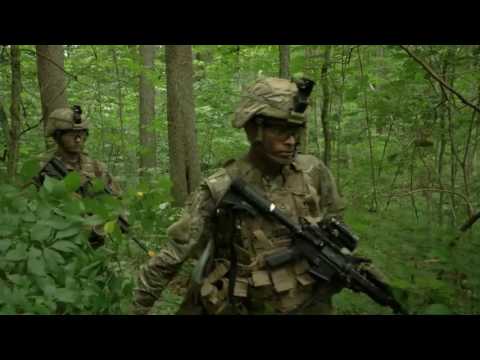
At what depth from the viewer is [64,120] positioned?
5.72 metres

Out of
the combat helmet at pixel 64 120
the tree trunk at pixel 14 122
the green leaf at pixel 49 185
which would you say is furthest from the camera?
the combat helmet at pixel 64 120

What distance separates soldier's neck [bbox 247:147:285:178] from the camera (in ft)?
10.6

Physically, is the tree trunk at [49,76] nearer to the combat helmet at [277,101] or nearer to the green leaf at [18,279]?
the combat helmet at [277,101]

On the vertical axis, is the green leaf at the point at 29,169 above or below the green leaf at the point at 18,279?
above

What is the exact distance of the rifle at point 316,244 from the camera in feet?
9.62

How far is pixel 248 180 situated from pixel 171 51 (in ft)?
11.5

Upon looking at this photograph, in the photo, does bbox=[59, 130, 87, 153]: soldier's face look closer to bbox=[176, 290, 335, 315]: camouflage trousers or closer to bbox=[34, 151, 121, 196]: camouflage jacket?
bbox=[34, 151, 121, 196]: camouflage jacket

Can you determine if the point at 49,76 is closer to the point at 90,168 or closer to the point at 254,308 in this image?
the point at 90,168

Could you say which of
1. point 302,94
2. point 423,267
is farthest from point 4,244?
point 423,267

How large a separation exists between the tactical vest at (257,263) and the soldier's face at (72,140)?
333 centimetres

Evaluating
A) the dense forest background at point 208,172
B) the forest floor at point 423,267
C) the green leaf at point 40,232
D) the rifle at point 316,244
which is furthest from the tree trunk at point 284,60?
the green leaf at point 40,232

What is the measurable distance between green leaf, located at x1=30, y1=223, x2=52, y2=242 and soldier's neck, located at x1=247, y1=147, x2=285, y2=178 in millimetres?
1474
